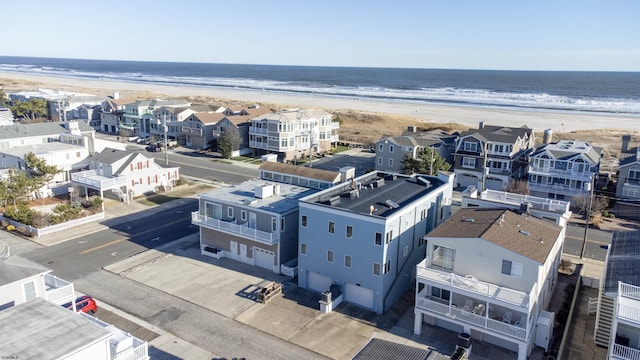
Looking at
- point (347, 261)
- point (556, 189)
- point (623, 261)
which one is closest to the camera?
point (623, 261)

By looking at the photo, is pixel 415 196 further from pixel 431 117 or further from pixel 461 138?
pixel 431 117

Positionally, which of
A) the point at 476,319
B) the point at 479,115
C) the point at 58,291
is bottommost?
the point at 476,319

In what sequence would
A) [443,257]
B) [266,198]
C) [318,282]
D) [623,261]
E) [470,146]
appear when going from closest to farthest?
[623,261], [443,257], [318,282], [266,198], [470,146]

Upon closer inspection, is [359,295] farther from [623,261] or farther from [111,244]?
[111,244]

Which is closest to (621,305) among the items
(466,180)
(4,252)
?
(4,252)

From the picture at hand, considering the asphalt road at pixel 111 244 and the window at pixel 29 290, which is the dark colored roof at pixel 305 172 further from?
the window at pixel 29 290

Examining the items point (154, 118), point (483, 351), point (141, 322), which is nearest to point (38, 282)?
point (141, 322)

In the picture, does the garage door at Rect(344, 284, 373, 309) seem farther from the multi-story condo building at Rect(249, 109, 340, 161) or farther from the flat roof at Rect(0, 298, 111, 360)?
the multi-story condo building at Rect(249, 109, 340, 161)
